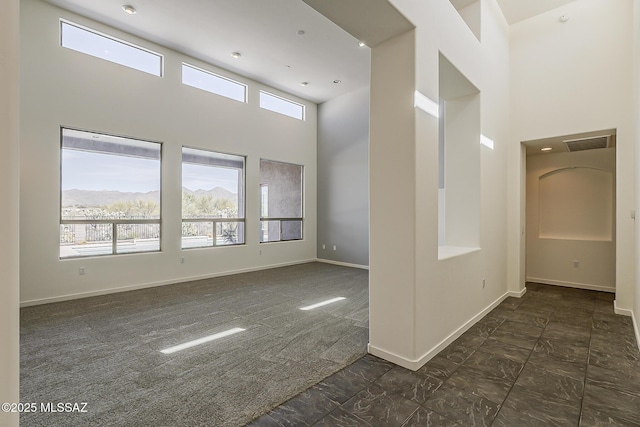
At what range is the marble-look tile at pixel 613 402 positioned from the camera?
1.92 meters

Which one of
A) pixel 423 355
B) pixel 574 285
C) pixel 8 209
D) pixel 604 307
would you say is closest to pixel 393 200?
pixel 423 355

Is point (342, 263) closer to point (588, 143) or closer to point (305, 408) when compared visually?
point (588, 143)

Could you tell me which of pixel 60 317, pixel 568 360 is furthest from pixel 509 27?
pixel 60 317

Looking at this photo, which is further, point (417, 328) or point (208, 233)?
point (208, 233)

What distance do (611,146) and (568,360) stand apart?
13.3 ft

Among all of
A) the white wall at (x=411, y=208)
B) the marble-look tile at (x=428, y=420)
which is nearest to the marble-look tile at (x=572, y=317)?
the white wall at (x=411, y=208)

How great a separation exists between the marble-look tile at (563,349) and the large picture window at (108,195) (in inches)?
222

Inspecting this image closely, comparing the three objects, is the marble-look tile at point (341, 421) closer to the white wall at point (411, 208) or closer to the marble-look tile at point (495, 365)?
the white wall at point (411, 208)

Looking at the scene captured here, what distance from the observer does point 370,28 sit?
8.09 ft

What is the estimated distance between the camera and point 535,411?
195 cm

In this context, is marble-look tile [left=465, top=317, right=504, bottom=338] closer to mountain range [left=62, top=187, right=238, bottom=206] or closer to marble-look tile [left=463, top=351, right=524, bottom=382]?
marble-look tile [left=463, top=351, right=524, bottom=382]

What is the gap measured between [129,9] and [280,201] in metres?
4.47

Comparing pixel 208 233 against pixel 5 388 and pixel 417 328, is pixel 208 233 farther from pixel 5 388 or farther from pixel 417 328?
pixel 5 388

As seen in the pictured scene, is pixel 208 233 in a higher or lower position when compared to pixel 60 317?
higher
